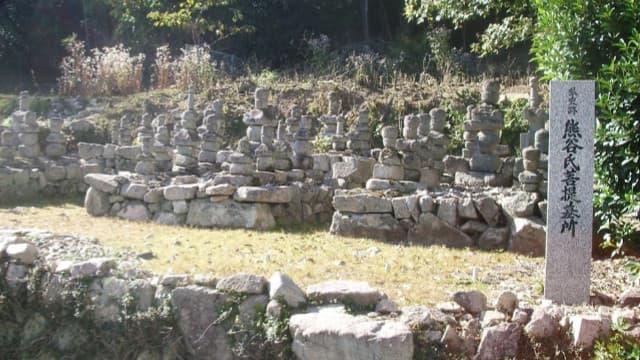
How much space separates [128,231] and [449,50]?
1154 centimetres

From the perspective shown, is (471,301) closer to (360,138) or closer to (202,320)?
(202,320)

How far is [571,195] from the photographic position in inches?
259

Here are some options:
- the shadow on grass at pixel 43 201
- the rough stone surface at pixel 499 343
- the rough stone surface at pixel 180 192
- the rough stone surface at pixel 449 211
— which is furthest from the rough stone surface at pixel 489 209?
the shadow on grass at pixel 43 201

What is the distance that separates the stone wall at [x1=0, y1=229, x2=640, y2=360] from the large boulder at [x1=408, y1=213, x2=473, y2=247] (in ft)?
8.90

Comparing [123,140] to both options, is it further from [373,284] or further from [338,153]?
[373,284]

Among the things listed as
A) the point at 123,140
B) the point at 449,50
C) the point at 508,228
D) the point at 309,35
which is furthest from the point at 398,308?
the point at 309,35

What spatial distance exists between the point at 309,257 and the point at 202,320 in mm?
1942

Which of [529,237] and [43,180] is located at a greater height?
[43,180]

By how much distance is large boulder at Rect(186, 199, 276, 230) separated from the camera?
10.1m

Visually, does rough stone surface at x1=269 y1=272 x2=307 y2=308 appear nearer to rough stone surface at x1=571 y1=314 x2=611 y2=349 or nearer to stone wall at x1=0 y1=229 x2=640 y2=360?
stone wall at x1=0 y1=229 x2=640 y2=360

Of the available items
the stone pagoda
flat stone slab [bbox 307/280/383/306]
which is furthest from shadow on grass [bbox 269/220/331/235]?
flat stone slab [bbox 307/280/383/306]

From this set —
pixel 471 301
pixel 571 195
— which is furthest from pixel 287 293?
pixel 571 195

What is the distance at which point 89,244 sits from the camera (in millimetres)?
8141

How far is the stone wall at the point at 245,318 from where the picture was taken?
5.92m
